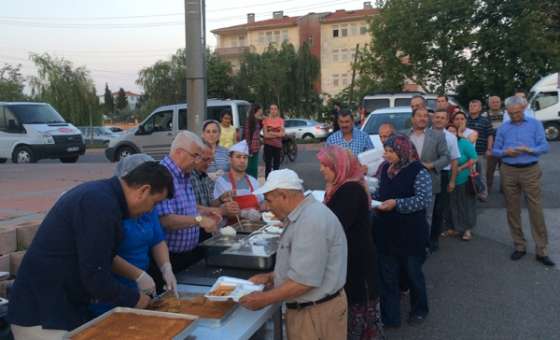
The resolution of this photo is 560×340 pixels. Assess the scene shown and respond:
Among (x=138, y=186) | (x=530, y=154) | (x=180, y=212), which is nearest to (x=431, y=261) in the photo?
(x=530, y=154)

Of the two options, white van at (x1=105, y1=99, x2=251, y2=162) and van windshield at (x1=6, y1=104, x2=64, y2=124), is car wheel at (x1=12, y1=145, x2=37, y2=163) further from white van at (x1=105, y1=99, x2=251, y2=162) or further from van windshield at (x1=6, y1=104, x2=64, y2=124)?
white van at (x1=105, y1=99, x2=251, y2=162)

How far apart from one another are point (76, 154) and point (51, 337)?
48.3ft

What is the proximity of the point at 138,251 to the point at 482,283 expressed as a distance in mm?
3929

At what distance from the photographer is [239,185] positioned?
188 inches

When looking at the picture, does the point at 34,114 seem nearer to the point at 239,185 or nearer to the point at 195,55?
the point at 195,55

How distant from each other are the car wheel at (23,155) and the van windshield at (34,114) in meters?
0.83

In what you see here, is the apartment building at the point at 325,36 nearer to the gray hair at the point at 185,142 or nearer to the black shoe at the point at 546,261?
the black shoe at the point at 546,261

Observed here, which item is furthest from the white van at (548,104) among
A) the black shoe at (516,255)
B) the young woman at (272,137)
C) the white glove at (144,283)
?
the white glove at (144,283)

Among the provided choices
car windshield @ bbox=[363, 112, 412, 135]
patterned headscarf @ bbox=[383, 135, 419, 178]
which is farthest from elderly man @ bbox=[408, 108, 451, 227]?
car windshield @ bbox=[363, 112, 412, 135]

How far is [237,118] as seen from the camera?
14.4 m

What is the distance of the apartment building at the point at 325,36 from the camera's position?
187 ft

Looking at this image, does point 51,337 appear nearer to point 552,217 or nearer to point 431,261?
point 431,261

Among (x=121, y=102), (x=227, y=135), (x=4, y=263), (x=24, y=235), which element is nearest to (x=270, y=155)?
(x=227, y=135)

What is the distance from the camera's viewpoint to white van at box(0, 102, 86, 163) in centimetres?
1502
